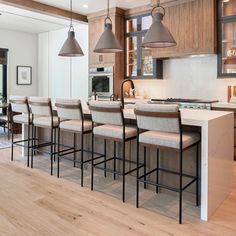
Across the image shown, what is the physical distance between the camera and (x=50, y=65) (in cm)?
793

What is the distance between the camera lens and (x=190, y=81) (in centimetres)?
530

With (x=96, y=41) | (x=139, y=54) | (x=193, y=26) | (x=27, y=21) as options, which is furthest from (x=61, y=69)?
(x=193, y=26)

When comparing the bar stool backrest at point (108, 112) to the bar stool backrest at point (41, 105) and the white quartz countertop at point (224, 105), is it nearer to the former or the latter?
the bar stool backrest at point (41, 105)

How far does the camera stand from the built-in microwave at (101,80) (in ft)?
19.4

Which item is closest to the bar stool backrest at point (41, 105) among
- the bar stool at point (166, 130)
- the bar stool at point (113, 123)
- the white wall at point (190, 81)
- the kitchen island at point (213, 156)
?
the bar stool at point (113, 123)

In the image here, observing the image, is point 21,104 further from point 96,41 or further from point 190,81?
point 190,81

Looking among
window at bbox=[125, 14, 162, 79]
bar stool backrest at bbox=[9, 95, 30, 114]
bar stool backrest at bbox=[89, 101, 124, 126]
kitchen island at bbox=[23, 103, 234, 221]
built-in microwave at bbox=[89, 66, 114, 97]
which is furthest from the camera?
built-in microwave at bbox=[89, 66, 114, 97]

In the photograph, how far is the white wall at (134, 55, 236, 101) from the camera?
16.3ft

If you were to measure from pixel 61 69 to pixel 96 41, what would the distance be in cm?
182

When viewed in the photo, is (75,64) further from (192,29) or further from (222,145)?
(222,145)

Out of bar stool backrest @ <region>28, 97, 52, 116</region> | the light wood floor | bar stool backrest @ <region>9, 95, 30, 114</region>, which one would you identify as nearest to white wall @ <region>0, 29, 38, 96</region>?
bar stool backrest @ <region>9, 95, 30, 114</region>

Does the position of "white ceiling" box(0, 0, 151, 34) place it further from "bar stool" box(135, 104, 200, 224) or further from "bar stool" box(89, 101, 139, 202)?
"bar stool" box(135, 104, 200, 224)

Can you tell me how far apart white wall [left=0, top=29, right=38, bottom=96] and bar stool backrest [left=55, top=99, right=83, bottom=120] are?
518 centimetres

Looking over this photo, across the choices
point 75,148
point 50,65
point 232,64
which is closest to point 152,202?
point 75,148
